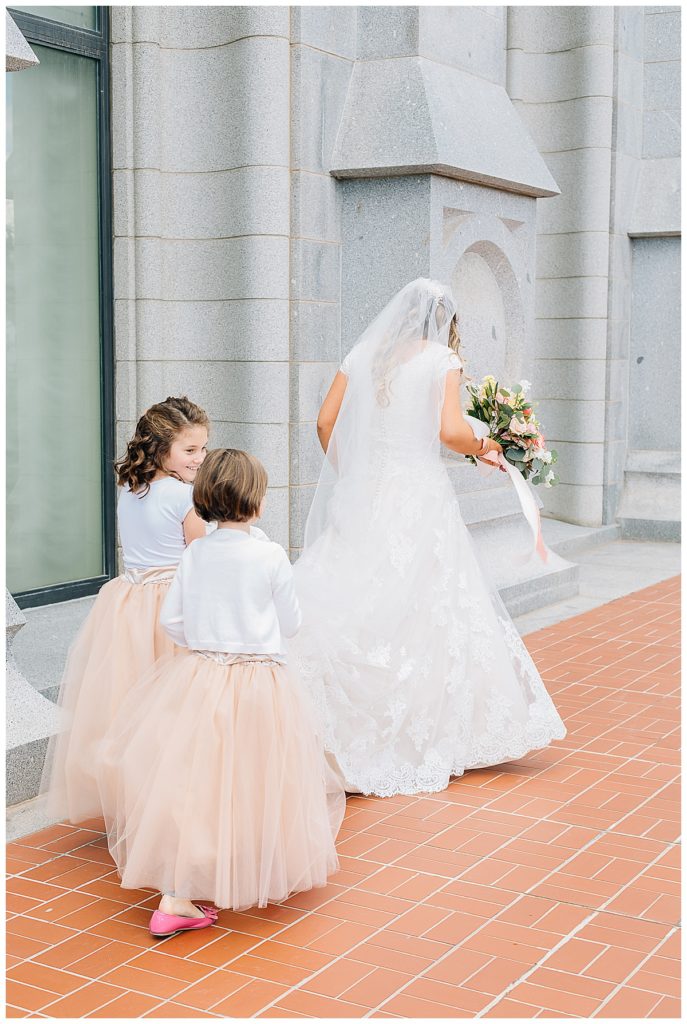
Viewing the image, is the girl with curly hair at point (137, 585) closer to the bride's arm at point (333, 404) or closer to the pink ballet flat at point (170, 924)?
the pink ballet flat at point (170, 924)

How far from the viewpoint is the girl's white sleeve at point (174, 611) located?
13.0 ft

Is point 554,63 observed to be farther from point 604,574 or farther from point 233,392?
point 233,392

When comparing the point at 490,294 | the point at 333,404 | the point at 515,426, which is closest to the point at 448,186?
the point at 490,294

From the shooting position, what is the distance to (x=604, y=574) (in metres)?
10.2

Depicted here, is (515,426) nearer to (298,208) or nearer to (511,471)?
(511,471)

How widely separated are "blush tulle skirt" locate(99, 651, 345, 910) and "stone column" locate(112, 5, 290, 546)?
4061mm

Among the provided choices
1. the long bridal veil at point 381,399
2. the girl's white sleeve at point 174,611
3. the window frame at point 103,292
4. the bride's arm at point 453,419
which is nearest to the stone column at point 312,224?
the window frame at point 103,292

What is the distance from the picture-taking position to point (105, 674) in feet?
14.8

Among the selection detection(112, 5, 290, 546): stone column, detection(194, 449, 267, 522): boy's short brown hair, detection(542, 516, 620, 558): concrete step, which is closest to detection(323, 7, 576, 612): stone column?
detection(112, 5, 290, 546): stone column

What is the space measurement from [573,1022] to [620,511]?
926 cm

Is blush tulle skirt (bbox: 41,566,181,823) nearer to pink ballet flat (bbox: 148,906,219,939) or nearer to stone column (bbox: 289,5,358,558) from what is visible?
pink ballet flat (bbox: 148,906,219,939)

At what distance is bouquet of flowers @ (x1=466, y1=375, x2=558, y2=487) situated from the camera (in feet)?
18.4

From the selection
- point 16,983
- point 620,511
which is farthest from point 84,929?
point 620,511

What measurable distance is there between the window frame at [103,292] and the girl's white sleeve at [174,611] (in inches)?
142
